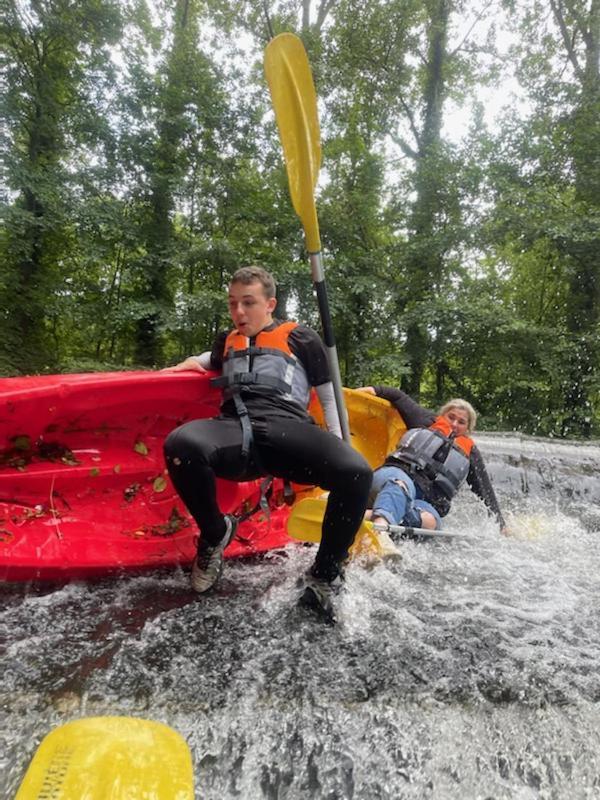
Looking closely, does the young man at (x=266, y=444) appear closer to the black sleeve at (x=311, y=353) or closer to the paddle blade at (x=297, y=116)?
the black sleeve at (x=311, y=353)

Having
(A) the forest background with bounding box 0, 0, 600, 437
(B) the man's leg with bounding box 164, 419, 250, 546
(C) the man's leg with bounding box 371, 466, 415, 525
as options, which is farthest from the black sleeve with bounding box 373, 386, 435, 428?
(A) the forest background with bounding box 0, 0, 600, 437

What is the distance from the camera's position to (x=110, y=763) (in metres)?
0.91

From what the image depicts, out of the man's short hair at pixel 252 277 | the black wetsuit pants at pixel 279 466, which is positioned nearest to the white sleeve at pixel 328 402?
the black wetsuit pants at pixel 279 466

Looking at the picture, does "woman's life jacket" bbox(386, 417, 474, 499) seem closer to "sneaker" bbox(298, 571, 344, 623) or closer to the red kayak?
the red kayak

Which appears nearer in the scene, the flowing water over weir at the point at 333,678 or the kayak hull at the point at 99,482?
the flowing water over weir at the point at 333,678

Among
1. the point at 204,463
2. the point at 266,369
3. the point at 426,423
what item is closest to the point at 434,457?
the point at 426,423

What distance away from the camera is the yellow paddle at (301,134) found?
7.18ft

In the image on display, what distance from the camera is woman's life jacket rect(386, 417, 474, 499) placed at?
2.90m

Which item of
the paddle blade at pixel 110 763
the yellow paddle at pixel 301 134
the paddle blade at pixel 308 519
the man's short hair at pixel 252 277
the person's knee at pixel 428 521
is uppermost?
the yellow paddle at pixel 301 134

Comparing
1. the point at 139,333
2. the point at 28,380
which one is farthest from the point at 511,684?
the point at 139,333

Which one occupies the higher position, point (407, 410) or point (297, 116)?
point (297, 116)

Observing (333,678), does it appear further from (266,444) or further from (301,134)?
(301,134)

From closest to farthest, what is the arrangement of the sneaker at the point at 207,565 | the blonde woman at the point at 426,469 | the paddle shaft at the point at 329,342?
the sneaker at the point at 207,565 → the paddle shaft at the point at 329,342 → the blonde woman at the point at 426,469

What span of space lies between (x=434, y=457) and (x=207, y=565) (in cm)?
161
